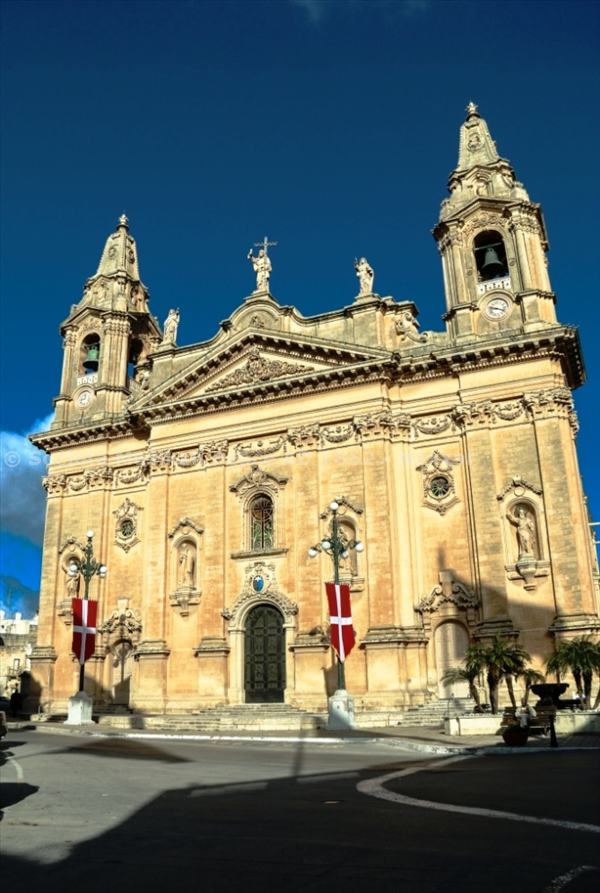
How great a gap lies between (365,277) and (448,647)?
15403 millimetres

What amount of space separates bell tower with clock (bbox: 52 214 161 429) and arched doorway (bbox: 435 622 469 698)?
1875cm

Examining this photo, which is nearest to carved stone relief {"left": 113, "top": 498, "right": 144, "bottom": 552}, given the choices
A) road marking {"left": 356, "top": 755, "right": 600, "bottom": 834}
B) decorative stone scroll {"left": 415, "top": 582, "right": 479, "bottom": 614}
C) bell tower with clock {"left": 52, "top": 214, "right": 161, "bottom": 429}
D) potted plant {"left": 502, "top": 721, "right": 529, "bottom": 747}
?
bell tower with clock {"left": 52, "top": 214, "right": 161, "bottom": 429}

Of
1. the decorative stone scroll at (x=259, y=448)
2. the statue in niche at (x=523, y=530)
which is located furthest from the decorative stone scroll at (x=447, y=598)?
the decorative stone scroll at (x=259, y=448)

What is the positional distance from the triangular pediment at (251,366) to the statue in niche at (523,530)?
813 cm

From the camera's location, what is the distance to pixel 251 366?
34.0m

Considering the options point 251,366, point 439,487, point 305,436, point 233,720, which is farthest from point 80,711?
point 439,487

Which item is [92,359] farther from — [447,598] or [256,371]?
[447,598]

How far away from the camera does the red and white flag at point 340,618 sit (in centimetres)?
2520

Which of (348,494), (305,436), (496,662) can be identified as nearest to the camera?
(496,662)

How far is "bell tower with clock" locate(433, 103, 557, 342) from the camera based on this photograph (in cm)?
3067

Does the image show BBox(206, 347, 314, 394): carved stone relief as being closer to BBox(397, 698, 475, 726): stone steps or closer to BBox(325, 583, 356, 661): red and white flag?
BBox(325, 583, 356, 661): red and white flag

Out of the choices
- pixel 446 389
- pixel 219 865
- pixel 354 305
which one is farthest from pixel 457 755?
pixel 354 305

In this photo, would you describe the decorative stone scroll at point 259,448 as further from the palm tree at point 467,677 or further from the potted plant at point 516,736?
the potted plant at point 516,736

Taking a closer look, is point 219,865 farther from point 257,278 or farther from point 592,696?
point 257,278
